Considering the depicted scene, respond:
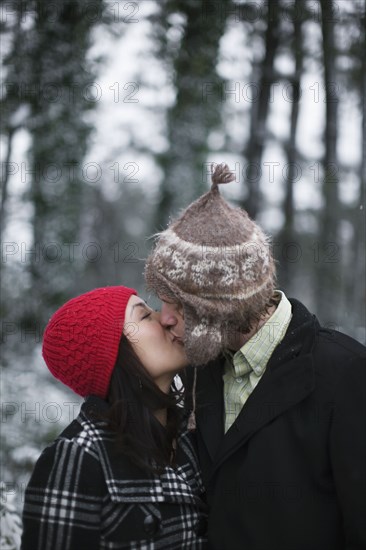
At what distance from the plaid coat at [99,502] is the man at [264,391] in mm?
128

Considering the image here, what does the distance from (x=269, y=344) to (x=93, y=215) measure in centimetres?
1560

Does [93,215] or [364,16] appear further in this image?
[93,215]

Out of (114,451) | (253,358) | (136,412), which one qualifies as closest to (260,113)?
(253,358)

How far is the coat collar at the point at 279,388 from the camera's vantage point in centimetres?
249

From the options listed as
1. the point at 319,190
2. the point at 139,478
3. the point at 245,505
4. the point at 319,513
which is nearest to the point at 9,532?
the point at 139,478

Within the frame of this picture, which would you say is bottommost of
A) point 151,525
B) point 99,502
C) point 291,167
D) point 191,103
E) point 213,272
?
point 151,525

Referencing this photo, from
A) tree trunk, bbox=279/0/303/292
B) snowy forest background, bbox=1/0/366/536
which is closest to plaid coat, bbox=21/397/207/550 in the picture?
snowy forest background, bbox=1/0/366/536

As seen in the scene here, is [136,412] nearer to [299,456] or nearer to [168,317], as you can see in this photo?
[168,317]

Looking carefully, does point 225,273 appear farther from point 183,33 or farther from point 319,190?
point 319,190

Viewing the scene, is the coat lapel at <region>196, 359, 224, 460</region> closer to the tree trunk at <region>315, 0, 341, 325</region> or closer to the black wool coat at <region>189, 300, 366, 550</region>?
the black wool coat at <region>189, 300, 366, 550</region>

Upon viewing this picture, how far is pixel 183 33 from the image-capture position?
837 cm

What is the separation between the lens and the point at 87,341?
8.63 feet

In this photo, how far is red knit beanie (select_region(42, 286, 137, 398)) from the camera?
104 inches

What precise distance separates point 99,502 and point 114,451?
0.20 metres
